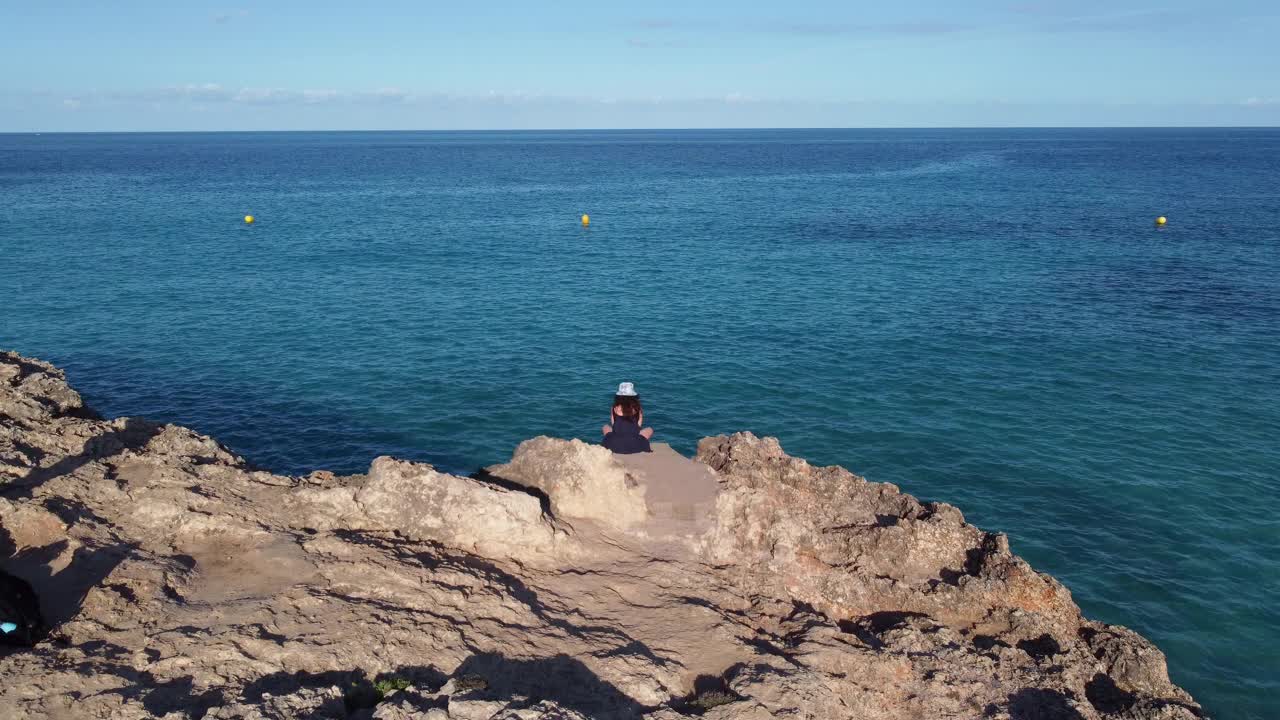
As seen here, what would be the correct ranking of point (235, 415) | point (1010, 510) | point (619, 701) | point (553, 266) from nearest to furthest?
1. point (619, 701)
2. point (1010, 510)
3. point (235, 415)
4. point (553, 266)

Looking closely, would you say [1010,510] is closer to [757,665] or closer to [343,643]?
[757,665]

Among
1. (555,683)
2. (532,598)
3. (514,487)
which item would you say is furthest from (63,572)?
(555,683)

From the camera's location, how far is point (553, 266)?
2352 inches

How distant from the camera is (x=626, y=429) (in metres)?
18.2

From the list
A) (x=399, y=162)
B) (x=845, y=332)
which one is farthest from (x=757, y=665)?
(x=399, y=162)

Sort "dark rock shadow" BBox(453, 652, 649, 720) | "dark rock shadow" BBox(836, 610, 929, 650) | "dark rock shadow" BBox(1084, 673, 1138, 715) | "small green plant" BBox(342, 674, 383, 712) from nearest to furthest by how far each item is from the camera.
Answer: "small green plant" BBox(342, 674, 383, 712) < "dark rock shadow" BBox(453, 652, 649, 720) < "dark rock shadow" BBox(1084, 673, 1138, 715) < "dark rock shadow" BBox(836, 610, 929, 650)

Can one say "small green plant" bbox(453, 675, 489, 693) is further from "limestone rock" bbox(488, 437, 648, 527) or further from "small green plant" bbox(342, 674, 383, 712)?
"limestone rock" bbox(488, 437, 648, 527)

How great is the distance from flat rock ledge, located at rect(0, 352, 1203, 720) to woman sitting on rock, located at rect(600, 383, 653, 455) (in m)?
0.29

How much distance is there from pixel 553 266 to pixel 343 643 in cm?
4833

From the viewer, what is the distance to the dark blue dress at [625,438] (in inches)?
717

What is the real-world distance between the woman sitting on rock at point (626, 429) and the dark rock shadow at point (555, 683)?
575 cm

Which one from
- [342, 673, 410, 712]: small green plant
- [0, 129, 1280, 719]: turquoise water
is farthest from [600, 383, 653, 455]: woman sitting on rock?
[0, 129, 1280, 719]: turquoise water

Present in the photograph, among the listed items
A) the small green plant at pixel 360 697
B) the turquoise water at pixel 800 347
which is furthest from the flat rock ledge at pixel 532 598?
the turquoise water at pixel 800 347

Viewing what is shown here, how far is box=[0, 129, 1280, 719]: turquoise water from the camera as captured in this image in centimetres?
2525
